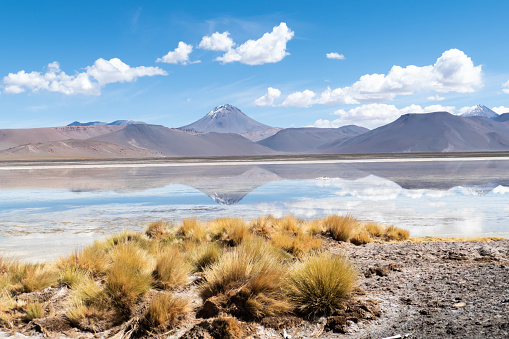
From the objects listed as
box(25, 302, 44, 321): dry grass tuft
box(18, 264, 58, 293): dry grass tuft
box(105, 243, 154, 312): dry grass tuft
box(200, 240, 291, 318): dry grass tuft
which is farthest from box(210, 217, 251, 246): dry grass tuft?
box(25, 302, 44, 321): dry grass tuft

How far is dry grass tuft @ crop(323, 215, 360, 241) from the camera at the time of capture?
9.50 m

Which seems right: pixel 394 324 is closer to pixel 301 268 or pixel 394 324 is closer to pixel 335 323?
pixel 335 323

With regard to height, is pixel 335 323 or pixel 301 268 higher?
pixel 301 268

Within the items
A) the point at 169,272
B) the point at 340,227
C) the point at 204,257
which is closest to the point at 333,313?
the point at 169,272

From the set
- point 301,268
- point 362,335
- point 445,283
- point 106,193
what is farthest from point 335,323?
point 106,193

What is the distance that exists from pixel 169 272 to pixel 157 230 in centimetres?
362

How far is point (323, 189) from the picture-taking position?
18859 millimetres

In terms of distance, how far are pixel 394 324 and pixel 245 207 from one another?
9.57 meters

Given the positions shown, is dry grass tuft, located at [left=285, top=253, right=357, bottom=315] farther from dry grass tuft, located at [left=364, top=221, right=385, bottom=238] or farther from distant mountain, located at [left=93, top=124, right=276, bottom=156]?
distant mountain, located at [left=93, top=124, right=276, bottom=156]

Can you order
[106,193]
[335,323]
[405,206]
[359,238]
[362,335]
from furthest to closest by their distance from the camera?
1. [106,193]
2. [405,206]
3. [359,238]
4. [335,323]
5. [362,335]

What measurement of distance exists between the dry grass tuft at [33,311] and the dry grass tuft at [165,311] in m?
1.40

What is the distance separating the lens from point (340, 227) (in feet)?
31.4

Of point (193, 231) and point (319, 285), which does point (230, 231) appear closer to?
point (193, 231)

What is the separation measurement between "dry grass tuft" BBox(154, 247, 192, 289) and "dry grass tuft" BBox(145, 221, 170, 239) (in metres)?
3.01
